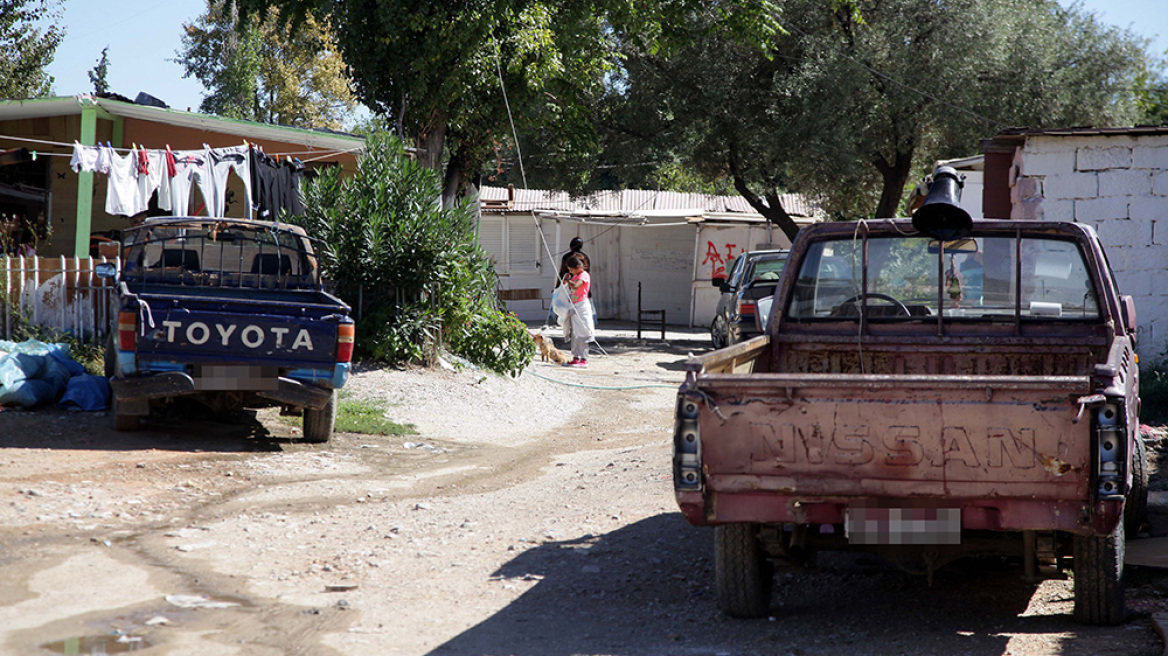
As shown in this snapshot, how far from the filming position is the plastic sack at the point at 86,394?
9.06 meters

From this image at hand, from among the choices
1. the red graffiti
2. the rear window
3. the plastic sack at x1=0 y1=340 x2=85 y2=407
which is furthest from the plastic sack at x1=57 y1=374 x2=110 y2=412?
the red graffiti

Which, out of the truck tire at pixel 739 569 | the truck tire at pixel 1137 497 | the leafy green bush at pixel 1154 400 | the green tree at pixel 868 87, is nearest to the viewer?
the truck tire at pixel 739 569

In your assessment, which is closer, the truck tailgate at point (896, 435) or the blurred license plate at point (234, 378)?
the truck tailgate at point (896, 435)

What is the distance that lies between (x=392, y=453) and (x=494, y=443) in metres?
1.31

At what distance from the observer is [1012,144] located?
1202 cm

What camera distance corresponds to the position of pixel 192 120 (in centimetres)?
1432

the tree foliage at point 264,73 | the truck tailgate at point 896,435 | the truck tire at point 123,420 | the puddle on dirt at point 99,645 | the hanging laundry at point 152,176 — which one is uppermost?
the tree foliage at point 264,73

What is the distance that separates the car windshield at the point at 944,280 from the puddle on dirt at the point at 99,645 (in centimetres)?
353

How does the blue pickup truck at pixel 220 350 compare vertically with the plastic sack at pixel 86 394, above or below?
above

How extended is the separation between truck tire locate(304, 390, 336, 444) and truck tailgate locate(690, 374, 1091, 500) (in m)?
5.33

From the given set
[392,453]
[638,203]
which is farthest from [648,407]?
[638,203]

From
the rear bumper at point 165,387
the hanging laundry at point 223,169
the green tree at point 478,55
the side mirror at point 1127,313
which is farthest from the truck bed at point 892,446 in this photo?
the green tree at point 478,55

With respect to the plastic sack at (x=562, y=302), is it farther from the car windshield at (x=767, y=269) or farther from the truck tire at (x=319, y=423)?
the truck tire at (x=319, y=423)

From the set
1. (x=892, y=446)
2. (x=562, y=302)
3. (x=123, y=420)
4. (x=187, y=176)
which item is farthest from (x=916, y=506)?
(x=562, y=302)
